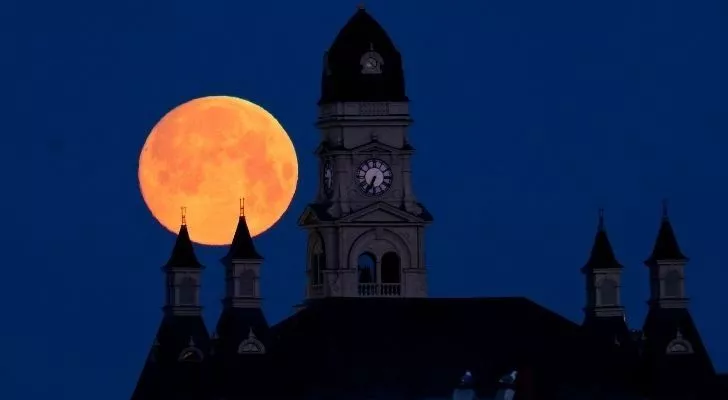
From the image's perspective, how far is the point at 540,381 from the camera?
160 metres
